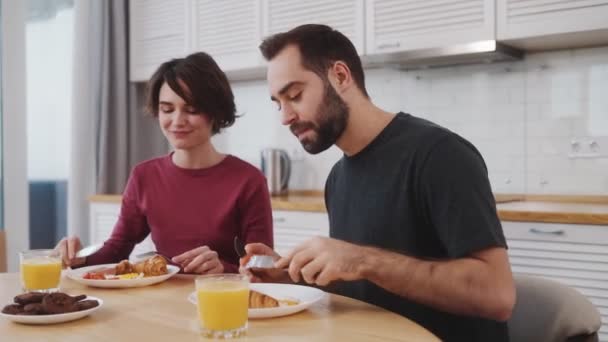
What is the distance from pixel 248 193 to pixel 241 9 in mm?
1928

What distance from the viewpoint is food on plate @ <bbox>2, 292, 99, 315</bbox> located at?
3.70 feet

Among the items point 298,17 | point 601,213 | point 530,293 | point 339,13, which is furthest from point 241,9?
point 530,293

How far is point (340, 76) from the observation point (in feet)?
4.97

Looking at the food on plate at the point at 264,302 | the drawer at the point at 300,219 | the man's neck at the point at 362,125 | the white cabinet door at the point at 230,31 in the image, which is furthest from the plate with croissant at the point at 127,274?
the white cabinet door at the point at 230,31

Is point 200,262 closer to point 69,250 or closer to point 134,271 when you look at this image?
point 134,271

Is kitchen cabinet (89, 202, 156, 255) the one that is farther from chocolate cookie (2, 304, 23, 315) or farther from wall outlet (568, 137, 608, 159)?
chocolate cookie (2, 304, 23, 315)

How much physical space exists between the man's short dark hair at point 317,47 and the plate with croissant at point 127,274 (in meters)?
0.56

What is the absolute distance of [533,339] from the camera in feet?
4.09

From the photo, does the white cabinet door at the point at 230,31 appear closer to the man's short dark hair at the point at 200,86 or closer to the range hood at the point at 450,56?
the range hood at the point at 450,56

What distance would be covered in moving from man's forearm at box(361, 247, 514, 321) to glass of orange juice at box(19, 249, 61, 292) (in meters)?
0.67

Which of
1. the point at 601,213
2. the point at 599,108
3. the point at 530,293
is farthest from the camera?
the point at 599,108

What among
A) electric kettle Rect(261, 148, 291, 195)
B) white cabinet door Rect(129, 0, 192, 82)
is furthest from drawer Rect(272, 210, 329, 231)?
white cabinet door Rect(129, 0, 192, 82)

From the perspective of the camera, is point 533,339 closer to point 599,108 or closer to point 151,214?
point 151,214

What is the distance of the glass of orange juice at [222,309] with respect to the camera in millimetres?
1030
